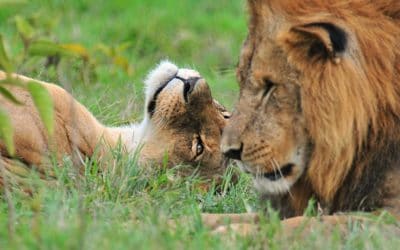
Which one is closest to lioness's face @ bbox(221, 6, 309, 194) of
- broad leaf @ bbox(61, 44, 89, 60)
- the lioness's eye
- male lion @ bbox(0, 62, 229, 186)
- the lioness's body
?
the lioness's eye

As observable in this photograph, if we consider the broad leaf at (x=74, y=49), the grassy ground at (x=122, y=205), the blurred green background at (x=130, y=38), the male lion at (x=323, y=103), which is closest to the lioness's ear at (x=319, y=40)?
the male lion at (x=323, y=103)

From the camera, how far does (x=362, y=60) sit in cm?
437

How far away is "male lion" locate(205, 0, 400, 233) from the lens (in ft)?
14.3

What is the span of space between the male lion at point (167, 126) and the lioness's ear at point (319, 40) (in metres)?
1.24

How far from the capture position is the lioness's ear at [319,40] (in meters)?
4.32

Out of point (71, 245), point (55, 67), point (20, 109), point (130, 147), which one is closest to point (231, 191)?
point (130, 147)

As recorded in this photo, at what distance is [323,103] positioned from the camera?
4363 millimetres

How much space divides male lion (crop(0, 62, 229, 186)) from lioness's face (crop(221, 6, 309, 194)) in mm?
940

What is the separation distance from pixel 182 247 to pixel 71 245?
0.45m

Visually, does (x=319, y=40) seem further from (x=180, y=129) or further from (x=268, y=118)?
(x=180, y=129)

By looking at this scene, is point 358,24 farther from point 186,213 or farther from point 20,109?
point 20,109

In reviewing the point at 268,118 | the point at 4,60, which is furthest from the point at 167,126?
the point at 4,60

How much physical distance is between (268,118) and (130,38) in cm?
594

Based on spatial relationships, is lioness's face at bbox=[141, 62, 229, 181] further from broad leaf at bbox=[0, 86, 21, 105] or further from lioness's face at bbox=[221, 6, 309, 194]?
broad leaf at bbox=[0, 86, 21, 105]
